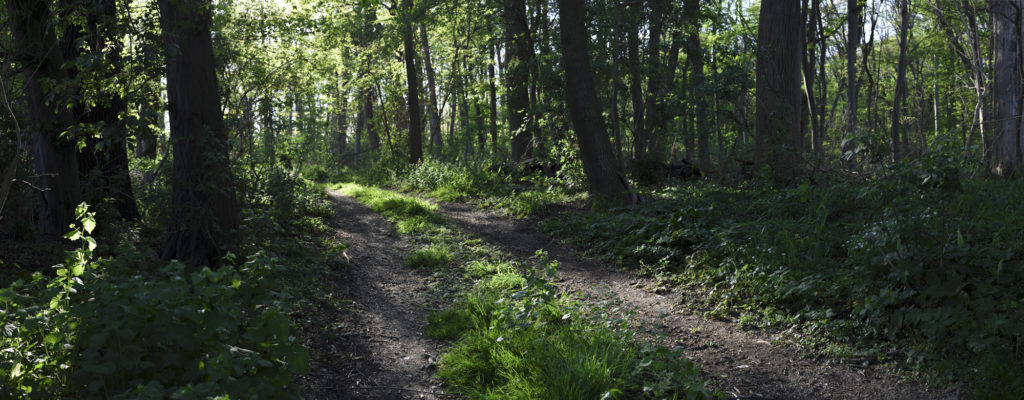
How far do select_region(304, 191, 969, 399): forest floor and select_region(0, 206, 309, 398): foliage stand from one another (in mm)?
1074

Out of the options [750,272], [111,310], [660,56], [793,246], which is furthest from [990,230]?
[660,56]

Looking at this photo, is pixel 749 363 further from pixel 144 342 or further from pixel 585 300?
pixel 144 342

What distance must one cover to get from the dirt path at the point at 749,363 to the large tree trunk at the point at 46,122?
6.16m

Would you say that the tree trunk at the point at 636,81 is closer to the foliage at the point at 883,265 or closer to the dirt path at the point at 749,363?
the foliage at the point at 883,265

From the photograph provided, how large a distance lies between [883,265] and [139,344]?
5.00 m

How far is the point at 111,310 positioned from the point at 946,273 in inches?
207

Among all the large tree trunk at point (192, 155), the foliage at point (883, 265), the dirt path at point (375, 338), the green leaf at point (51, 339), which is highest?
the large tree trunk at point (192, 155)

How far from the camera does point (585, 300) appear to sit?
5.50 meters

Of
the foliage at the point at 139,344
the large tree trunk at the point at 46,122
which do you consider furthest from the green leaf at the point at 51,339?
the large tree trunk at the point at 46,122

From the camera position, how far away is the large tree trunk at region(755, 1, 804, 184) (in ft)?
30.5

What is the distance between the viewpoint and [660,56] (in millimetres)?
12656

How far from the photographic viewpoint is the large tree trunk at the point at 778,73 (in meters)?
9.29

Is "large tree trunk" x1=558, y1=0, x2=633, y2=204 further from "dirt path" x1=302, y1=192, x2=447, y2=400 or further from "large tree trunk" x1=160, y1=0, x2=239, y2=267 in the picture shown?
"large tree trunk" x1=160, y1=0, x2=239, y2=267

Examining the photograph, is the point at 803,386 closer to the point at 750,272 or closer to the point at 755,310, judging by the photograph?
the point at 755,310
